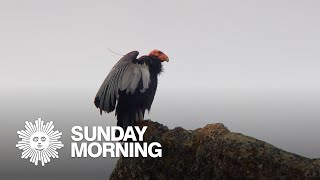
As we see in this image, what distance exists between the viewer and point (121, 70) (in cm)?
1174

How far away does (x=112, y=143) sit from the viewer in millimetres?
10664

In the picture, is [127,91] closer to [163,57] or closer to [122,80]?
[122,80]

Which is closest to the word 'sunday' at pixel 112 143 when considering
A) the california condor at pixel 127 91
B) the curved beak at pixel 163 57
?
the california condor at pixel 127 91

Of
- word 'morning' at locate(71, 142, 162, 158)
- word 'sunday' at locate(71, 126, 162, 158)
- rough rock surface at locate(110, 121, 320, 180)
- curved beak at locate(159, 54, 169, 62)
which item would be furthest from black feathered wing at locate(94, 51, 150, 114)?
rough rock surface at locate(110, 121, 320, 180)

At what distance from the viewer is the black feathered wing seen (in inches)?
436

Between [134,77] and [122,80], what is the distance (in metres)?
0.35

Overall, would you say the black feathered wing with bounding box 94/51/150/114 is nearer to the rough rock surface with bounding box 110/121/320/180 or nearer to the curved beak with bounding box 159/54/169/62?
the curved beak with bounding box 159/54/169/62

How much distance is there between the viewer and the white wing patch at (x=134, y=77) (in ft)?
37.7

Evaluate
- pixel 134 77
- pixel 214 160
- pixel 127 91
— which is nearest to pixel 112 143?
pixel 127 91

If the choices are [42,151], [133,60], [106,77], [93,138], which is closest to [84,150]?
[93,138]

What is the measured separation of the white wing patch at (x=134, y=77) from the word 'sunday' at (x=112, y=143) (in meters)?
1.11

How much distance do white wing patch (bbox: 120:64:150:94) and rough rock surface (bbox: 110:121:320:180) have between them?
92.8 inches

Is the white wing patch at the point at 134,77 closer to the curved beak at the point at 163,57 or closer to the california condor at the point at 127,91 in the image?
the california condor at the point at 127,91

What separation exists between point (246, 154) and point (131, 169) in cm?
258
